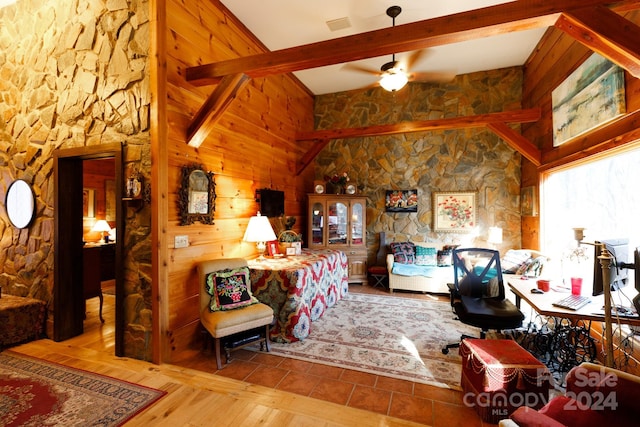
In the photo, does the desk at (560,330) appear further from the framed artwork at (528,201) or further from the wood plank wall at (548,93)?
the framed artwork at (528,201)

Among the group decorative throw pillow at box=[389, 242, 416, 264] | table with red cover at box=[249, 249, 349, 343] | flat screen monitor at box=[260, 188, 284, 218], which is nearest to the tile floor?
table with red cover at box=[249, 249, 349, 343]

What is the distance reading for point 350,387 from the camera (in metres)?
2.28

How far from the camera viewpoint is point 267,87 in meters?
4.46

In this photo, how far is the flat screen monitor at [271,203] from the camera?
4.15 metres

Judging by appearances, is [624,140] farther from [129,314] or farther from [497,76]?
[129,314]

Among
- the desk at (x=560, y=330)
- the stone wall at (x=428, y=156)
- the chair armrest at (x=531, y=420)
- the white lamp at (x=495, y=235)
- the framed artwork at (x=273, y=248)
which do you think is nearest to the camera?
the chair armrest at (x=531, y=420)

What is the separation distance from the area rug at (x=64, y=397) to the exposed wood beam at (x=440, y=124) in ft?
14.4

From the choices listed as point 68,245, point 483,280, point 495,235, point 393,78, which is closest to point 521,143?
point 495,235

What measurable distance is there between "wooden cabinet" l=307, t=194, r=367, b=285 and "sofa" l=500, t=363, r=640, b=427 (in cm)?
418

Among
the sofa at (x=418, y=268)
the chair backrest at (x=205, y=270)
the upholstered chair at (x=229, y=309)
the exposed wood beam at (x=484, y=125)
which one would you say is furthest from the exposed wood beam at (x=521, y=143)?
the chair backrest at (x=205, y=270)

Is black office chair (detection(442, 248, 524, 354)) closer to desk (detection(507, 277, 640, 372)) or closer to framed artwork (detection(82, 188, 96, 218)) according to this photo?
desk (detection(507, 277, 640, 372))

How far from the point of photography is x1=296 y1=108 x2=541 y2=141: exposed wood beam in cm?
417

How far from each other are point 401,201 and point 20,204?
5.66m

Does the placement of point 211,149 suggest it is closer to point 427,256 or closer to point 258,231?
point 258,231
